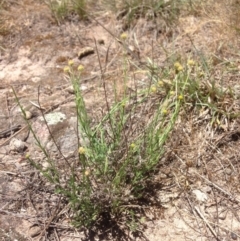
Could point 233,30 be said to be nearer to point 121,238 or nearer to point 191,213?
point 191,213

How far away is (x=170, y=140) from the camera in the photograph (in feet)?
6.97

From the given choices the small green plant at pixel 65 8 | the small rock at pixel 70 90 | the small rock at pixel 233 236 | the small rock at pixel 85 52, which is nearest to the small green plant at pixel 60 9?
the small green plant at pixel 65 8

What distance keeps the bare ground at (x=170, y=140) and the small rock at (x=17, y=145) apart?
19 millimetres

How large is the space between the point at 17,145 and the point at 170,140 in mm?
742

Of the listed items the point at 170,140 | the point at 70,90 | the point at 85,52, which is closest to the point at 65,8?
the point at 85,52

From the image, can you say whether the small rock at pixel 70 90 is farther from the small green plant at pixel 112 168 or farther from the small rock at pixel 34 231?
the small rock at pixel 34 231

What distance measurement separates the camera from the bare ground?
6.15ft

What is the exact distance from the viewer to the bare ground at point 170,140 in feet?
6.15

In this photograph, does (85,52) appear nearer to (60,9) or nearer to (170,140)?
(60,9)

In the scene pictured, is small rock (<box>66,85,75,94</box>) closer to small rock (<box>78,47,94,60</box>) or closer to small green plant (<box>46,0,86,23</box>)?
small rock (<box>78,47,94,60</box>)

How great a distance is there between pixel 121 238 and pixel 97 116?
0.66 metres

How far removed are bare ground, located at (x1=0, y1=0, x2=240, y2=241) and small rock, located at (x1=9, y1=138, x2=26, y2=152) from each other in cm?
2

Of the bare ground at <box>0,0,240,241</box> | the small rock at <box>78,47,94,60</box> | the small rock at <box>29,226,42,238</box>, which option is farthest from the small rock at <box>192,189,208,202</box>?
the small rock at <box>78,47,94,60</box>

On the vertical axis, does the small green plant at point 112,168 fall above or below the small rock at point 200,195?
above
